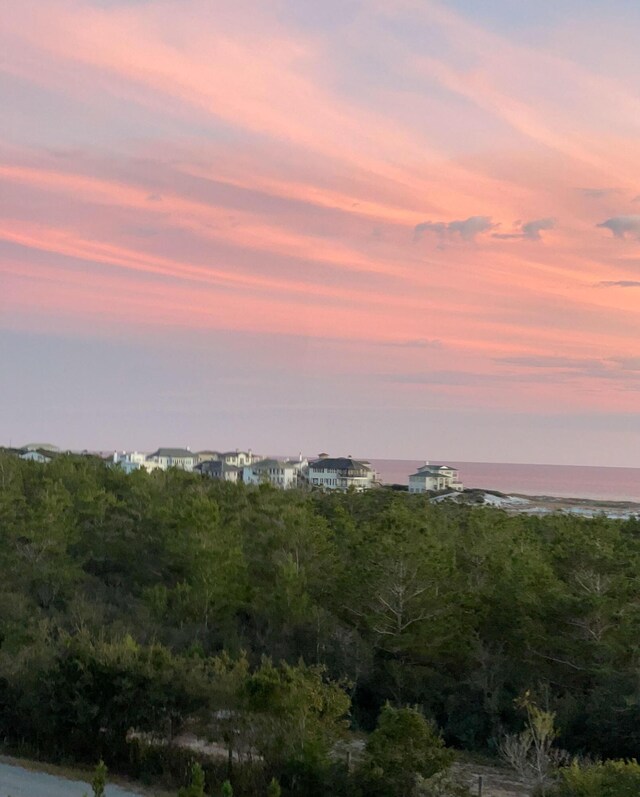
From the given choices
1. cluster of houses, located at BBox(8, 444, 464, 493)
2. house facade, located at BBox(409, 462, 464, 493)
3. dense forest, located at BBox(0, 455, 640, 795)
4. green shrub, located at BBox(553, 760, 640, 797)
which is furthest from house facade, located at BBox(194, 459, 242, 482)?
green shrub, located at BBox(553, 760, 640, 797)

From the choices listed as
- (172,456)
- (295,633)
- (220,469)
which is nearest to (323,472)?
(220,469)

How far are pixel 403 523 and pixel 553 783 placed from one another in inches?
378

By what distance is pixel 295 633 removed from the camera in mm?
22797

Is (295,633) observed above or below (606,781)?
below

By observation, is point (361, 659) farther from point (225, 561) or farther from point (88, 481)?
point (88, 481)

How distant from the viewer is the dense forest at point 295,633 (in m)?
15.1

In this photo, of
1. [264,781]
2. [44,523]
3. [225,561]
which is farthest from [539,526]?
[264,781]

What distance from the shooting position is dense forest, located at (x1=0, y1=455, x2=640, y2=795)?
49.5 ft

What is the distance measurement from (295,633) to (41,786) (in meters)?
9.36

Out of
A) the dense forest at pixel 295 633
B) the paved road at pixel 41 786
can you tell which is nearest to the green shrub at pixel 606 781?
the dense forest at pixel 295 633

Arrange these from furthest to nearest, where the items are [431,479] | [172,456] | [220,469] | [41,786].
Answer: [172,456] → [220,469] → [431,479] → [41,786]

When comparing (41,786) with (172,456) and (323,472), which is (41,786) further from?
(172,456)

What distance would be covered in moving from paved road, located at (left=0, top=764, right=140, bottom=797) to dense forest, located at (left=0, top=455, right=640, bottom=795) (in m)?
1.24

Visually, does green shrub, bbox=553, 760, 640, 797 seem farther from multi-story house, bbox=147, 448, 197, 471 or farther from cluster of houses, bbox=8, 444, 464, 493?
multi-story house, bbox=147, 448, 197, 471
